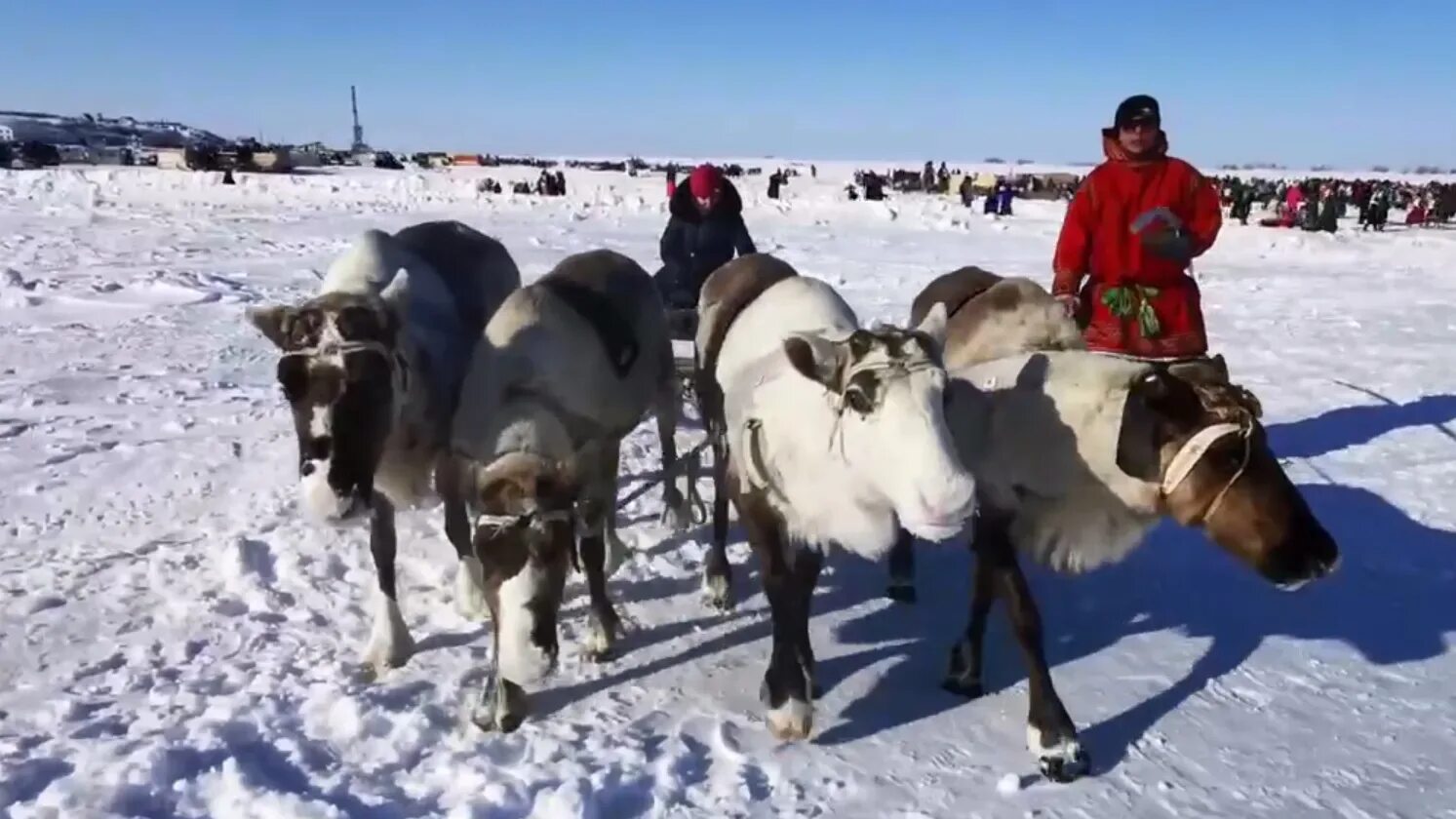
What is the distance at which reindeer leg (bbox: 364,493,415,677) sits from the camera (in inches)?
179

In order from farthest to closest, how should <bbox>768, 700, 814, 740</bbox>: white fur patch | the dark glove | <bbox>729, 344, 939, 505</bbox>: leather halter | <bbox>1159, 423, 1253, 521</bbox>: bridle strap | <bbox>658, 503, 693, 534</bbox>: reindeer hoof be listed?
<bbox>658, 503, 693, 534</bbox>: reindeer hoof, the dark glove, <bbox>768, 700, 814, 740</bbox>: white fur patch, <bbox>1159, 423, 1253, 521</bbox>: bridle strap, <bbox>729, 344, 939, 505</bbox>: leather halter

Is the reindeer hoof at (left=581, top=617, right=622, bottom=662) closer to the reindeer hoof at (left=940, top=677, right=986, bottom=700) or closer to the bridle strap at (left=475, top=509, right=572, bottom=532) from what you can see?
the bridle strap at (left=475, top=509, right=572, bottom=532)

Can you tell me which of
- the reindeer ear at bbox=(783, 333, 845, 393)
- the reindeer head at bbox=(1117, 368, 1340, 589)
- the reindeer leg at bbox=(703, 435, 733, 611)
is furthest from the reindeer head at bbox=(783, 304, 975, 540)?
the reindeer leg at bbox=(703, 435, 733, 611)

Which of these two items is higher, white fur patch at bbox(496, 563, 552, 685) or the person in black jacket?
the person in black jacket

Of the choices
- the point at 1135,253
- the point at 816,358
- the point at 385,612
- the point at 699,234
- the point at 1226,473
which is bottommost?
the point at 385,612

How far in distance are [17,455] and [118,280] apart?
9006 mm

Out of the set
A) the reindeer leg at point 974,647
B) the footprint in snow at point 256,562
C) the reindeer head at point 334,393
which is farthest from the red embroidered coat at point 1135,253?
the footprint in snow at point 256,562

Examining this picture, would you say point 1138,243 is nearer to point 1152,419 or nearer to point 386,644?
point 1152,419

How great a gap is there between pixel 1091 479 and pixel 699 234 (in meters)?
4.00

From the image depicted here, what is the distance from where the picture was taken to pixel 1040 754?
3.85 m

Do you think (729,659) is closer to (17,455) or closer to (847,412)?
(847,412)

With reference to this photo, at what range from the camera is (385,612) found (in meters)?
4.60

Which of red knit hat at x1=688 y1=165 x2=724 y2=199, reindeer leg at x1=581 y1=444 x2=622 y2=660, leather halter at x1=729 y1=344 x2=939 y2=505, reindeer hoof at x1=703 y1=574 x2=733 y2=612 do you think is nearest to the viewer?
leather halter at x1=729 y1=344 x2=939 y2=505

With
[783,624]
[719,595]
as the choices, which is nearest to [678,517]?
[719,595]
